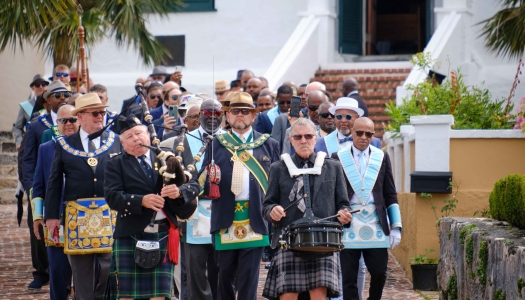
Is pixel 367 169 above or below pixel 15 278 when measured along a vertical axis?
above

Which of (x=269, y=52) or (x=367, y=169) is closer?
(x=367, y=169)

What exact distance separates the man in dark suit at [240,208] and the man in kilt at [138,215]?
2.88ft

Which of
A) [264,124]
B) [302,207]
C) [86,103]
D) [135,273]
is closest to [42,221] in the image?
[86,103]

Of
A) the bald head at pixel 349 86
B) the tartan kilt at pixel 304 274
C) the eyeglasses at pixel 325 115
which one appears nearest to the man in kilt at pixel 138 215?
the tartan kilt at pixel 304 274

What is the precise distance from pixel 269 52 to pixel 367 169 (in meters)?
14.7

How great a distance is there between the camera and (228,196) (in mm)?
8930

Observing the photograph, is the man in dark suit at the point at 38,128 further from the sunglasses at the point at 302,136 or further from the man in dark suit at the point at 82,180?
the sunglasses at the point at 302,136

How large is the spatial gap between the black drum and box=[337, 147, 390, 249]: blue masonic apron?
1.35 metres

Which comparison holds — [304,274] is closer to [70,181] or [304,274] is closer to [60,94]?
[70,181]

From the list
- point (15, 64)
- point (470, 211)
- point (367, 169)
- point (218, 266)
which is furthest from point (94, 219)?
point (15, 64)

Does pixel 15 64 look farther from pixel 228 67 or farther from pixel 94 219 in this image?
pixel 94 219

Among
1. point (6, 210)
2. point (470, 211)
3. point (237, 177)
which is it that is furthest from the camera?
point (6, 210)

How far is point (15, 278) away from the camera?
1238cm

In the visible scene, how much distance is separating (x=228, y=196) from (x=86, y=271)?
141 cm
